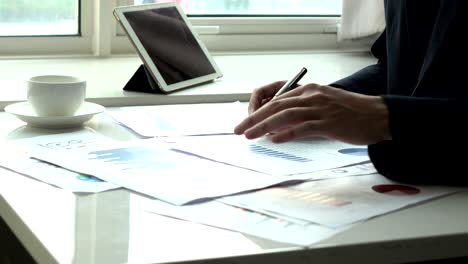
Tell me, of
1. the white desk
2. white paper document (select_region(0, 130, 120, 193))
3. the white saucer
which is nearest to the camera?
the white desk

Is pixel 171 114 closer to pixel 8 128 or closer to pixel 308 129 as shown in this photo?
pixel 8 128

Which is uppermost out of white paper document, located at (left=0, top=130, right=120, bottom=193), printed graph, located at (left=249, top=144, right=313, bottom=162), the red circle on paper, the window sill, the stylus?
the stylus

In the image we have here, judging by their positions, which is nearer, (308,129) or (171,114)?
(308,129)

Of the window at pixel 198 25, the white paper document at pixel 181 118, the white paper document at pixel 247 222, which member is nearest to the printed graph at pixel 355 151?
the white paper document at pixel 181 118

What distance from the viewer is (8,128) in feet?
4.77

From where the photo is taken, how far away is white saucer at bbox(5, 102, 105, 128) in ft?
4.72

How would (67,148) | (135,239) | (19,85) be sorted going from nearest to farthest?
1. (135,239)
2. (67,148)
3. (19,85)

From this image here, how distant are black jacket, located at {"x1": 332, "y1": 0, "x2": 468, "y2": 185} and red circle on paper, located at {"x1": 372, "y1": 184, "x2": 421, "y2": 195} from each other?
0.06 feet

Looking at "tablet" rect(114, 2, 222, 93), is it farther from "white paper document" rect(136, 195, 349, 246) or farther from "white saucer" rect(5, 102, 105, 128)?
"white paper document" rect(136, 195, 349, 246)

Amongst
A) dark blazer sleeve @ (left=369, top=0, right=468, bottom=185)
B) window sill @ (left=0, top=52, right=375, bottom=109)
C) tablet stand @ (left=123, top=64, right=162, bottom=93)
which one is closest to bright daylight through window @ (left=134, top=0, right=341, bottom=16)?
window sill @ (left=0, top=52, right=375, bottom=109)

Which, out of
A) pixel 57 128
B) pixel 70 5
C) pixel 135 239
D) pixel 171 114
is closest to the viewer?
pixel 135 239

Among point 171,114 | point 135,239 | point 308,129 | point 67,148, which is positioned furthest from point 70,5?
point 135,239

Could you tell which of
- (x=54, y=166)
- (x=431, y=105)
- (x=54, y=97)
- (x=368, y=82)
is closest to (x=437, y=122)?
(x=431, y=105)

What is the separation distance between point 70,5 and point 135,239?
4.24 feet
